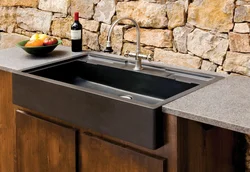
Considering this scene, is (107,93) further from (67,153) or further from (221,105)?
(221,105)

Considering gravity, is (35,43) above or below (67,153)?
above

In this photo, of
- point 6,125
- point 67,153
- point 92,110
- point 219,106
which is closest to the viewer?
point 219,106

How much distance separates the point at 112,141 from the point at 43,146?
49 centimetres

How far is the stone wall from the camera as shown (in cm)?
219

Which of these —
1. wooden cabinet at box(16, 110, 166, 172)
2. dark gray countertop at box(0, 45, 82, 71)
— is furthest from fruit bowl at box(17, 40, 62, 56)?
wooden cabinet at box(16, 110, 166, 172)

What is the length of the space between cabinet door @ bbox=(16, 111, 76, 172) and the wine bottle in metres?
0.58

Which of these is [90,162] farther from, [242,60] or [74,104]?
[242,60]

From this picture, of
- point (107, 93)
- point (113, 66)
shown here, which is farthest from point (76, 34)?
point (107, 93)

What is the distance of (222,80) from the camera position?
213cm

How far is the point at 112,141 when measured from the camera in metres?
2.00

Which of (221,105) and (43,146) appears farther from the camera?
(43,146)

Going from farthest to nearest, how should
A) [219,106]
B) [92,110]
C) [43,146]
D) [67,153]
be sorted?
[43,146] → [67,153] → [92,110] → [219,106]

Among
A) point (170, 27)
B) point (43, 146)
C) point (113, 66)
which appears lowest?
point (43, 146)

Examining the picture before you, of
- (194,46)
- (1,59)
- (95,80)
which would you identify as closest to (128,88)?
(95,80)
